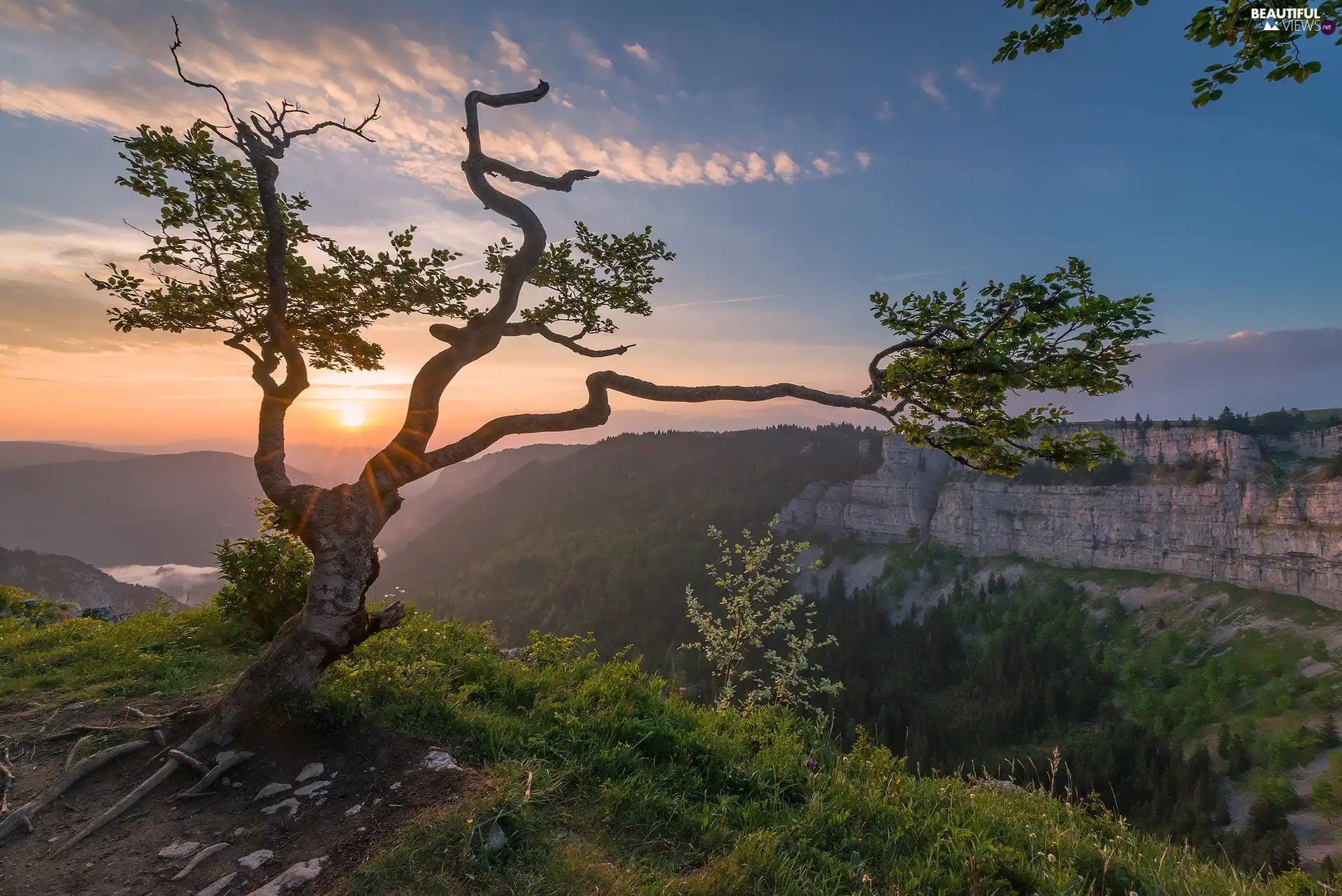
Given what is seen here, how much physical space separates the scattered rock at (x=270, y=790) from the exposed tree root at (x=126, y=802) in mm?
1211

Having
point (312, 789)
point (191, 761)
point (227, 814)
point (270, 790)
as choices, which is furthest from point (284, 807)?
point (191, 761)

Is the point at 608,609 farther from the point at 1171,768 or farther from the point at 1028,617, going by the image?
the point at 1171,768

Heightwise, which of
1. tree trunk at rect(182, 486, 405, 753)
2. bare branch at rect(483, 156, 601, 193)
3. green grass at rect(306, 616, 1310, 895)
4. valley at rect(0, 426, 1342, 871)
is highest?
bare branch at rect(483, 156, 601, 193)

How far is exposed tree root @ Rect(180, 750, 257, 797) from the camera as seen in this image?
5875mm

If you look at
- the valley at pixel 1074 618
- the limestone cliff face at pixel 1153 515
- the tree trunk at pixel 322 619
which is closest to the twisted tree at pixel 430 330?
the tree trunk at pixel 322 619

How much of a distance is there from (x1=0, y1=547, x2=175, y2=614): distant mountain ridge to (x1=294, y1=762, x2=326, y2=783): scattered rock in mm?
134149

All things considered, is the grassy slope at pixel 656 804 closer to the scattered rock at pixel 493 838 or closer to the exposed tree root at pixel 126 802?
the scattered rock at pixel 493 838

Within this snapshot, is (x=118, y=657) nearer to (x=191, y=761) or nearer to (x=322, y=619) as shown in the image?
(x=191, y=761)

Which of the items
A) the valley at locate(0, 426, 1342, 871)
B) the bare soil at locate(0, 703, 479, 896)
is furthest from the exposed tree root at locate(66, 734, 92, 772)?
the valley at locate(0, 426, 1342, 871)

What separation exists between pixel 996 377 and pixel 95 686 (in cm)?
1366

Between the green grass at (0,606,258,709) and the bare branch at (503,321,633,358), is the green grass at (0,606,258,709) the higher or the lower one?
the lower one

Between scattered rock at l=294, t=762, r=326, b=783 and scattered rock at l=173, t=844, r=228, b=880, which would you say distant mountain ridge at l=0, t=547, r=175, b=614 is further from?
scattered rock at l=173, t=844, r=228, b=880

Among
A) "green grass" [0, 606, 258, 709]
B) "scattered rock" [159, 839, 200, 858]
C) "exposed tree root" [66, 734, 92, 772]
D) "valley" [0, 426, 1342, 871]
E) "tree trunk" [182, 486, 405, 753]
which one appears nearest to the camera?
"scattered rock" [159, 839, 200, 858]

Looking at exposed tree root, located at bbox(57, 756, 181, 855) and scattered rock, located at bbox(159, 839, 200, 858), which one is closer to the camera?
scattered rock, located at bbox(159, 839, 200, 858)
